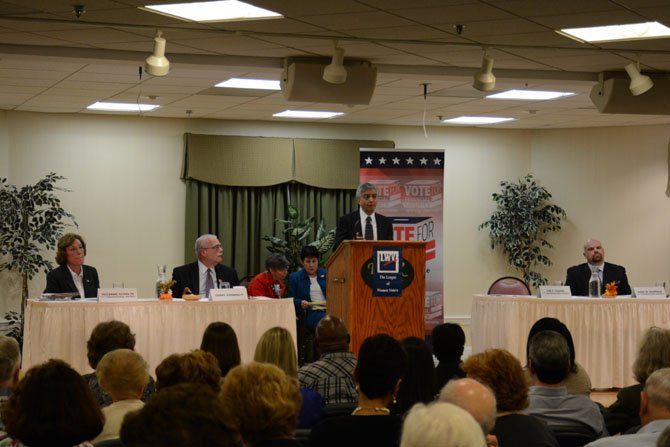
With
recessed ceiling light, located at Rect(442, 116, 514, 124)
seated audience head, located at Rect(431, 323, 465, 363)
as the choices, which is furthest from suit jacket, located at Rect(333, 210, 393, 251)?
recessed ceiling light, located at Rect(442, 116, 514, 124)

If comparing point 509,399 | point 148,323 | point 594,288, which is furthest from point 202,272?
point 509,399

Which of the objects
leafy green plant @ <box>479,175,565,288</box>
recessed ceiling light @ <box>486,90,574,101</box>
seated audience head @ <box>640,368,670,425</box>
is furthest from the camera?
leafy green plant @ <box>479,175,565,288</box>

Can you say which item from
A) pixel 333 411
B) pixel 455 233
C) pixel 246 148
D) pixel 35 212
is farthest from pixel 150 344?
pixel 455 233

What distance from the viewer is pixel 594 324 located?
27.0 ft

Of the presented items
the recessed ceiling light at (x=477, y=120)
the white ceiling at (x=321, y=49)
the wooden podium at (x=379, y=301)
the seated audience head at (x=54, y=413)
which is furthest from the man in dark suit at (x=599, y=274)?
the seated audience head at (x=54, y=413)

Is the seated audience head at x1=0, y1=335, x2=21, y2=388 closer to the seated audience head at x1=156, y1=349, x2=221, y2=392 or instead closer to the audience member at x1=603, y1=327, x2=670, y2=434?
the seated audience head at x1=156, y1=349, x2=221, y2=392

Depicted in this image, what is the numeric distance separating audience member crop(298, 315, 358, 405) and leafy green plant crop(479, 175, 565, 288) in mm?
8148

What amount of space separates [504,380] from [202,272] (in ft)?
15.5

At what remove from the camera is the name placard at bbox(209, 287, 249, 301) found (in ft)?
24.1

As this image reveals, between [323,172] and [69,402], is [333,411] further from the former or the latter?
[323,172]

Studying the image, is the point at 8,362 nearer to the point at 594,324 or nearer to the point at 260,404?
the point at 260,404

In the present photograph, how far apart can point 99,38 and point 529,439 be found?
5.10 m

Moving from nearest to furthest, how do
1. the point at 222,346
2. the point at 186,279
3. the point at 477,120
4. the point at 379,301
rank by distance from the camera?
the point at 222,346 < the point at 379,301 < the point at 186,279 < the point at 477,120

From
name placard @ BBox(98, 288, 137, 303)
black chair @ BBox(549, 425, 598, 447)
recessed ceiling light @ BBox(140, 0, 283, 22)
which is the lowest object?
black chair @ BBox(549, 425, 598, 447)
